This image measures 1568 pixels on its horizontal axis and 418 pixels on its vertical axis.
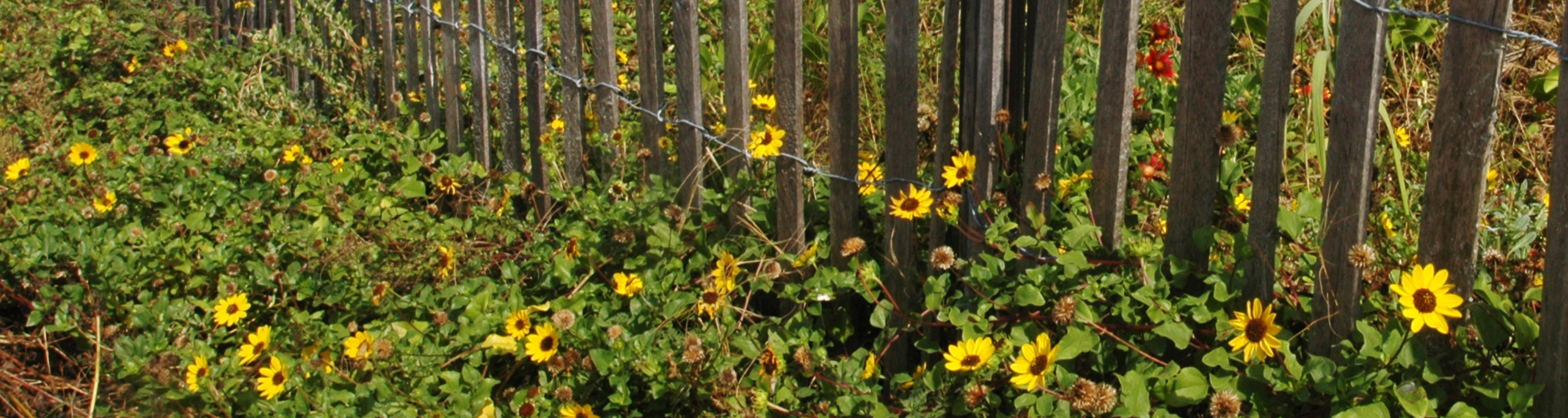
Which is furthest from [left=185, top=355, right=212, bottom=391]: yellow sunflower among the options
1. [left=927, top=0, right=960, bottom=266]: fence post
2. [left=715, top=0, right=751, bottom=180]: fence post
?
[left=927, top=0, right=960, bottom=266]: fence post

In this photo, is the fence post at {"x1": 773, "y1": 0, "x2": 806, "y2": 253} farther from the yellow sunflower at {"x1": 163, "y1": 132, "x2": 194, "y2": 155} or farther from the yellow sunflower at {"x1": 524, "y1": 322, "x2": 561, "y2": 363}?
the yellow sunflower at {"x1": 163, "y1": 132, "x2": 194, "y2": 155}

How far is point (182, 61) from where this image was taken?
5254 mm

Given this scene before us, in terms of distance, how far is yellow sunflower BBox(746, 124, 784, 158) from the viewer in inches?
104

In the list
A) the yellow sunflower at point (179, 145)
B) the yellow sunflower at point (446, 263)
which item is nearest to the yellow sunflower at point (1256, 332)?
the yellow sunflower at point (446, 263)

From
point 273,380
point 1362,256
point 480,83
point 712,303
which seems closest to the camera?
point 1362,256

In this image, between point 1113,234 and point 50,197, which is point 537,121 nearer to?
point 50,197

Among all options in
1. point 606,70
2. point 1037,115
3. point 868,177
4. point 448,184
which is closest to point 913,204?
point 868,177

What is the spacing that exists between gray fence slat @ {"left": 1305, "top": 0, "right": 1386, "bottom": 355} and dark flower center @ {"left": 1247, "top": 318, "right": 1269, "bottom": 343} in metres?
0.10

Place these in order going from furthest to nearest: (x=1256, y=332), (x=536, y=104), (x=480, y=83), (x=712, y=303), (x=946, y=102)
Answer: (x=480, y=83), (x=536, y=104), (x=712, y=303), (x=946, y=102), (x=1256, y=332)

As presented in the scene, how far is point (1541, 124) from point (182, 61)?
192 inches

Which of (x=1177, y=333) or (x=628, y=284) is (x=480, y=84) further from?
(x=1177, y=333)

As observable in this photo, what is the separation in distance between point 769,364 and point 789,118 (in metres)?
0.55

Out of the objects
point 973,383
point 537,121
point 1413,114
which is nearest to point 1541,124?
point 1413,114

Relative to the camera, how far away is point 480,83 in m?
3.71
